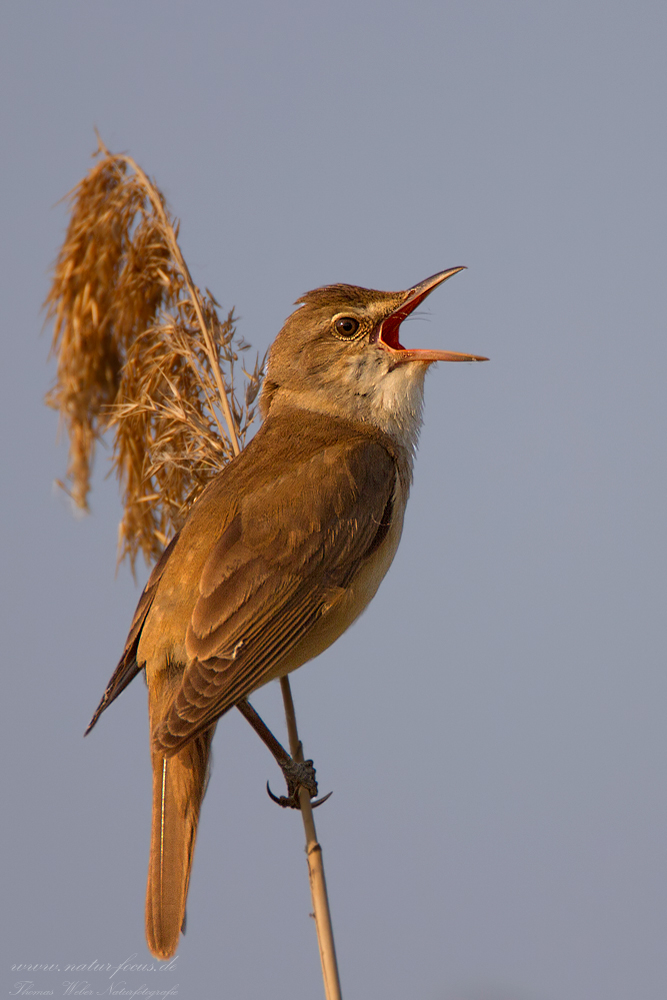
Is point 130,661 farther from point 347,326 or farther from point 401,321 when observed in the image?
point 401,321

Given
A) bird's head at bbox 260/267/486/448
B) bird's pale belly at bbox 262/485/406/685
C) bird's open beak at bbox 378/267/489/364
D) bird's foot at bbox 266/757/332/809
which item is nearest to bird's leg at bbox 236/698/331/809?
bird's foot at bbox 266/757/332/809

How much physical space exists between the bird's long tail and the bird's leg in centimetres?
29

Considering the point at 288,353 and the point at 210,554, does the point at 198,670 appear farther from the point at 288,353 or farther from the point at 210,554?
the point at 288,353

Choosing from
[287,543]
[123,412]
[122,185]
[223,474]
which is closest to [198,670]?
[287,543]

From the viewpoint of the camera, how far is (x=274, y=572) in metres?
3.00

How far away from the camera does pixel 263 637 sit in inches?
114

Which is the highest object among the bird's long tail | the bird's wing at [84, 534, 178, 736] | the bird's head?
the bird's head

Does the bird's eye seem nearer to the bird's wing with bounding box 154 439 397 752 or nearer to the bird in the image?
the bird

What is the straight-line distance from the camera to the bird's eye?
362cm

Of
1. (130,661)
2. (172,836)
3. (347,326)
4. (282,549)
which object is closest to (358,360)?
(347,326)

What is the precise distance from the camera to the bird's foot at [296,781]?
3.14 metres

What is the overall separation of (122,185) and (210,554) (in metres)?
1.49

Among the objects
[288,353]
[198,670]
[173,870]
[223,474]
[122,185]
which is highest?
[122,185]

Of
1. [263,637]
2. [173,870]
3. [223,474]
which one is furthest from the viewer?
[223,474]
